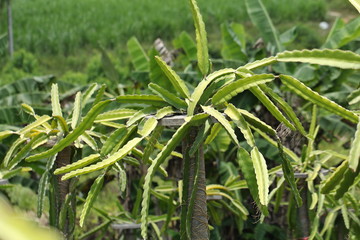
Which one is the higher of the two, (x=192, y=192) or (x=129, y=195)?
(x=192, y=192)

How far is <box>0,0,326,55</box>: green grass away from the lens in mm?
16797

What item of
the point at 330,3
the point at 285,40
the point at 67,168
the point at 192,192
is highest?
the point at 67,168

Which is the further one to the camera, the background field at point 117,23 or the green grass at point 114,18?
the green grass at point 114,18

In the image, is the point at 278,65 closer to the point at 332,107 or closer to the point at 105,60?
the point at 105,60

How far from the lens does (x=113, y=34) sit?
16828mm

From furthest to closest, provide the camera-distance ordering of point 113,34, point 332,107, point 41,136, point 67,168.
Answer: point 113,34
point 41,136
point 67,168
point 332,107

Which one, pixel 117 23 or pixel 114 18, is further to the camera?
pixel 114 18

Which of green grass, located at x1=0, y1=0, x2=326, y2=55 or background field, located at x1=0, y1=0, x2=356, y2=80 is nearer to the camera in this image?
background field, located at x1=0, y1=0, x2=356, y2=80

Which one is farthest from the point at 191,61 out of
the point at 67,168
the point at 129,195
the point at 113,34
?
the point at 113,34

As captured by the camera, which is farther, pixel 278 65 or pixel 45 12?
pixel 45 12

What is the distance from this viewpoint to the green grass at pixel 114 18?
16.8m

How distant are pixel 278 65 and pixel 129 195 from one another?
1.57 meters

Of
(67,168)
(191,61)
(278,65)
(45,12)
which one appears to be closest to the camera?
(67,168)

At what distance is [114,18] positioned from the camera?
61.4 ft
